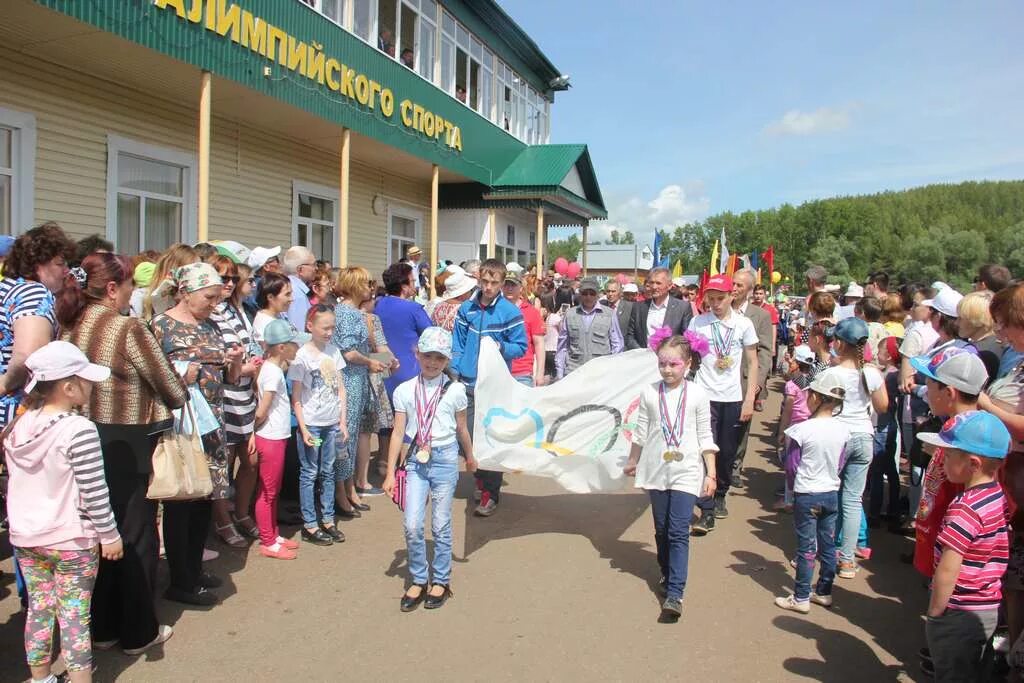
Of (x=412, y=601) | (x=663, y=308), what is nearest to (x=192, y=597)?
(x=412, y=601)

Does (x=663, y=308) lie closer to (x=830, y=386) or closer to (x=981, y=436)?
(x=830, y=386)

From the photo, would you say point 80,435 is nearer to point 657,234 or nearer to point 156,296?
point 156,296

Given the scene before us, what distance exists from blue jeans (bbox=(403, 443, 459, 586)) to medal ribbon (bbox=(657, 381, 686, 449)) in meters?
1.36

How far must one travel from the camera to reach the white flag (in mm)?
5602

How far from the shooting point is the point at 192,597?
4.18m

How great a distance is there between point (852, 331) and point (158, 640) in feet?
15.2

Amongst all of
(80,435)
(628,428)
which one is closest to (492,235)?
(628,428)

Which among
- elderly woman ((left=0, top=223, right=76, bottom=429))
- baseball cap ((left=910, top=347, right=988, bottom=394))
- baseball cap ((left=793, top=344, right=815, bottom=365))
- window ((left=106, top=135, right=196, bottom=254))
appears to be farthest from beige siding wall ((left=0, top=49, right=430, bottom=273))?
baseball cap ((left=910, top=347, right=988, bottom=394))

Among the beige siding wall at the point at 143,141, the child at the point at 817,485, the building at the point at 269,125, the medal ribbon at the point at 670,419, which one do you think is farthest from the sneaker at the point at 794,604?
the beige siding wall at the point at 143,141

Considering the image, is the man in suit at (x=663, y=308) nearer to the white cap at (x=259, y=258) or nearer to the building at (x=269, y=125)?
the white cap at (x=259, y=258)

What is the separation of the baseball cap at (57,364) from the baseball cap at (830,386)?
4.06 meters

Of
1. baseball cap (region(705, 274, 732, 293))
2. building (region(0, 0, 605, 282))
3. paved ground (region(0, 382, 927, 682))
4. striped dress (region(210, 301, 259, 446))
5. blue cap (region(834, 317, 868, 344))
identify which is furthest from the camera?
building (region(0, 0, 605, 282))

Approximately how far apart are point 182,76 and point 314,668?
9.21 m

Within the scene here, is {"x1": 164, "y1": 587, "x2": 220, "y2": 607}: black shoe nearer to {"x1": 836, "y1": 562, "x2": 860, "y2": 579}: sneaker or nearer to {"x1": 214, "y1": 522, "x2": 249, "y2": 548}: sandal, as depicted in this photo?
{"x1": 214, "y1": 522, "x2": 249, "y2": 548}: sandal
